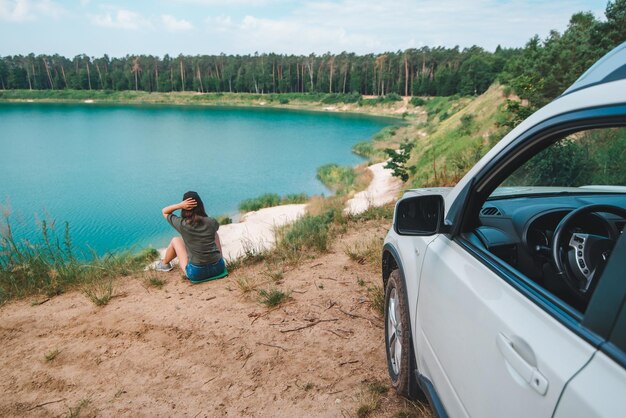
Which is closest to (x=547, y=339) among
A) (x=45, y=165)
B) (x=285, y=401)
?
(x=285, y=401)

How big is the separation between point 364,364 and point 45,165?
3089 centimetres

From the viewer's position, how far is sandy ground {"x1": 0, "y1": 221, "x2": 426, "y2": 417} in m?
2.84

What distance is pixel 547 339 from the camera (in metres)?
1.08

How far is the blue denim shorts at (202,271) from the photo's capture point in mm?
5301

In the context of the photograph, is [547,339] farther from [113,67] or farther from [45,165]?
[113,67]

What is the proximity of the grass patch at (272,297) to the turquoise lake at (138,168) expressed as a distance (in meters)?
3.94

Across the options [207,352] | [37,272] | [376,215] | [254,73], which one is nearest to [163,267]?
[37,272]

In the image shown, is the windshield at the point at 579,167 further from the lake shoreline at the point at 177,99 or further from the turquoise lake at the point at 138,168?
the lake shoreline at the point at 177,99

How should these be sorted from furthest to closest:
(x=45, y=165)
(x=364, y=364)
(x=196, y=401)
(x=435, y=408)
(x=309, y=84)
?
1. (x=309, y=84)
2. (x=45, y=165)
3. (x=364, y=364)
4. (x=196, y=401)
5. (x=435, y=408)

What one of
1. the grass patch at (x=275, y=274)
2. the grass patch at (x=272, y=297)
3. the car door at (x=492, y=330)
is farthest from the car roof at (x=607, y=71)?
the grass patch at (x=275, y=274)

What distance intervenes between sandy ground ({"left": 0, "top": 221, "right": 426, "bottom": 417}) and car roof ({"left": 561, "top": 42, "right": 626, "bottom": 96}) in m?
2.06

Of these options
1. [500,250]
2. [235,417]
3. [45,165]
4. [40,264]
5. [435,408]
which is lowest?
[45,165]

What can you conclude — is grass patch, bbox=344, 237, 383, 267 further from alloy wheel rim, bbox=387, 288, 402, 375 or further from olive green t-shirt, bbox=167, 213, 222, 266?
alloy wheel rim, bbox=387, 288, 402, 375

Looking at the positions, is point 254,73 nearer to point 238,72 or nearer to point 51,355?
point 238,72
